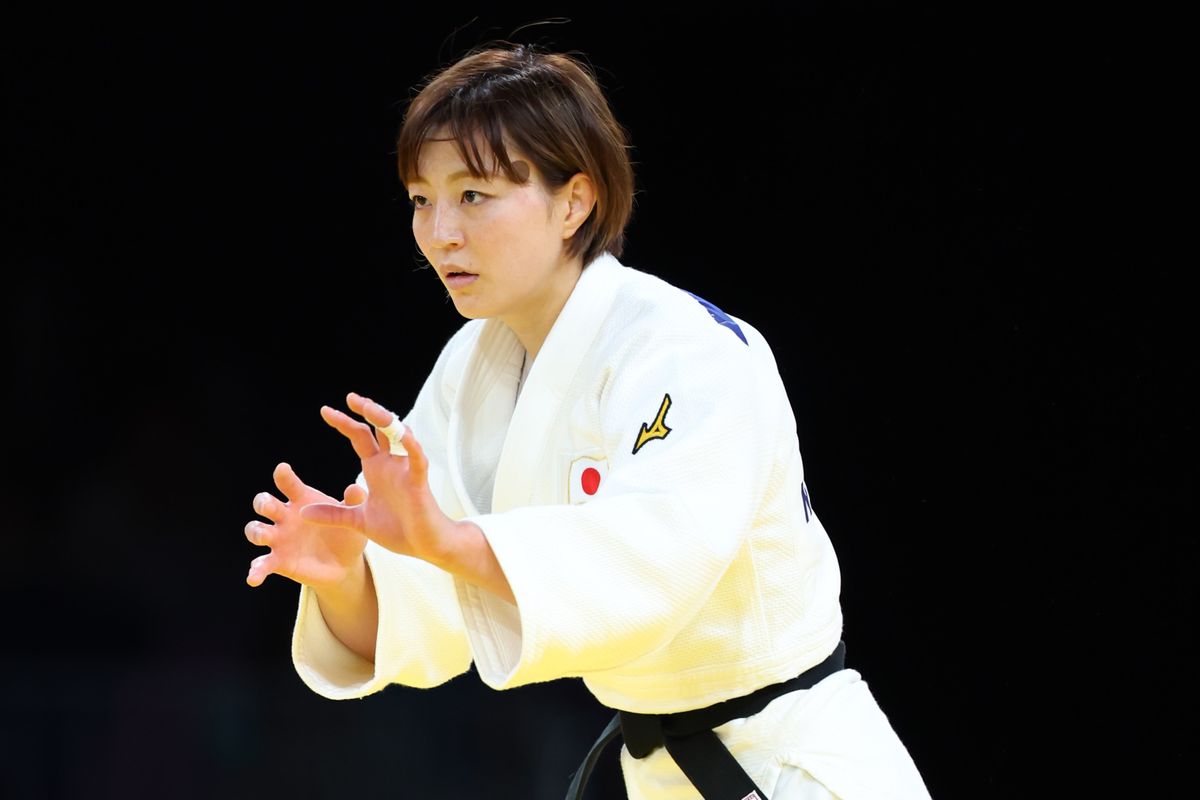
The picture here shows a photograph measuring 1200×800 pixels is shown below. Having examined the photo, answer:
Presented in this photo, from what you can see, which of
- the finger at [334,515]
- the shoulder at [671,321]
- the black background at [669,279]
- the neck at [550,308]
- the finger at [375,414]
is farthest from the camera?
the black background at [669,279]

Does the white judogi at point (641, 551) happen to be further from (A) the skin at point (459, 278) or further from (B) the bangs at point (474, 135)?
(B) the bangs at point (474, 135)

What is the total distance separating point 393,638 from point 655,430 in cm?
51

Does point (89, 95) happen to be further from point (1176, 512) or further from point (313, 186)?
point (1176, 512)

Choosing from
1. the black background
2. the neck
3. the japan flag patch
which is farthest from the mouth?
the black background

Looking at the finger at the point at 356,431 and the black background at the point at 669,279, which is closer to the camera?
the finger at the point at 356,431

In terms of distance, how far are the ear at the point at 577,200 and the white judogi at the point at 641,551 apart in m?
0.07

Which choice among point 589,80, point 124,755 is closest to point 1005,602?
point 589,80

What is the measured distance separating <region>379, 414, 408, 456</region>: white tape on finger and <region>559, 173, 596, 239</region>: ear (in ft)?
2.02

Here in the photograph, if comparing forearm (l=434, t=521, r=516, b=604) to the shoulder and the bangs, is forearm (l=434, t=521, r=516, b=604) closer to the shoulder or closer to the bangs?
the shoulder

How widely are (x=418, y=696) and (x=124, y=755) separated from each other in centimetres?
71

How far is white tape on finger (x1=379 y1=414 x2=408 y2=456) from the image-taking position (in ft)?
4.41

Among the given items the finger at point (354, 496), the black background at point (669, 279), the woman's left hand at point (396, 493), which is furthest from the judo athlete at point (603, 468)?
the black background at point (669, 279)

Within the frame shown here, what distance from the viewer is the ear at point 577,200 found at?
1.88m

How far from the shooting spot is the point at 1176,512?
2967mm
